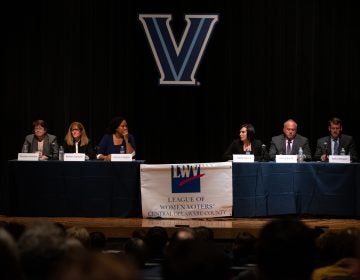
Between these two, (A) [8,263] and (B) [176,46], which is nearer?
(A) [8,263]

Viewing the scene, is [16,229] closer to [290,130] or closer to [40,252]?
[40,252]

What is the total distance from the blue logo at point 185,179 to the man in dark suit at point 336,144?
174cm

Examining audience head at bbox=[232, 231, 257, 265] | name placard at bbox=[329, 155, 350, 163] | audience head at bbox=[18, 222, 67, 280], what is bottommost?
audience head at bbox=[232, 231, 257, 265]

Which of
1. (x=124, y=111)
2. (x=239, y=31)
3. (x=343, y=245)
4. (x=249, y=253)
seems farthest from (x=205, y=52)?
(x=343, y=245)

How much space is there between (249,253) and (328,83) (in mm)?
6971

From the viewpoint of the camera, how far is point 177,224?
805 cm

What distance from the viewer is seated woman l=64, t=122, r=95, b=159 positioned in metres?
9.04

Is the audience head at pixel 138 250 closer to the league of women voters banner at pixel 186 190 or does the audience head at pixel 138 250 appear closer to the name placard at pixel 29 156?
the league of women voters banner at pixel 186 190

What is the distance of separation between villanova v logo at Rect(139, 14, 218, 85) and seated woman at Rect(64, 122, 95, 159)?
227 centimetres

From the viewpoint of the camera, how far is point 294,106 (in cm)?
1087

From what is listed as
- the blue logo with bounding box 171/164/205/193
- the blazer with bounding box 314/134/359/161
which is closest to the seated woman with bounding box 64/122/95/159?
the blue logo with bounding box 171/164/205/193

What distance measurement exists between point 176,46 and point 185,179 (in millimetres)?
3205

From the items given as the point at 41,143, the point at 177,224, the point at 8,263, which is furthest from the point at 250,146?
the point at 8,263

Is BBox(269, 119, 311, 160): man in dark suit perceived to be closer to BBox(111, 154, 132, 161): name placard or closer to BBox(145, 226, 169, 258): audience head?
BBox(111, 154, 132, 161): name placard
